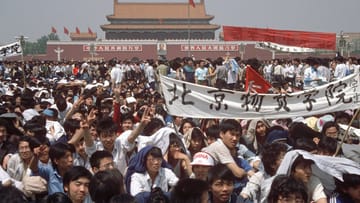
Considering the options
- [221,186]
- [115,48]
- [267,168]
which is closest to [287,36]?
[267,168]

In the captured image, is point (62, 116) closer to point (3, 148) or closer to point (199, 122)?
point (199, 122)

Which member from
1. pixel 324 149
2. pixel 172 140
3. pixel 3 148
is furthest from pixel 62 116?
pixel 324 149

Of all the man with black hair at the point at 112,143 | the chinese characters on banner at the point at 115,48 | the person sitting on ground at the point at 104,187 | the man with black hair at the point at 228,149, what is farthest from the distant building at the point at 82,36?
the person sitting on ground at the point at 104,187

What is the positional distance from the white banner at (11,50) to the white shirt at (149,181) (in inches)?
402

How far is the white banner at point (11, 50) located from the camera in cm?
1328

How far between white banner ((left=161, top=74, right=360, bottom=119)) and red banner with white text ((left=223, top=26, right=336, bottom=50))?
7199 millimetres

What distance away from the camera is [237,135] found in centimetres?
424

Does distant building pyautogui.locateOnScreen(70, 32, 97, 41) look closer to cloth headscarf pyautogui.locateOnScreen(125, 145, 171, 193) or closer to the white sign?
the white sign

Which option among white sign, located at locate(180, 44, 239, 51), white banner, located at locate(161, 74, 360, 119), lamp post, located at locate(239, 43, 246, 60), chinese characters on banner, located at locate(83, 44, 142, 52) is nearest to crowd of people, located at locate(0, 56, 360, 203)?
white banner, located at locate(161, 74, 360, 119)

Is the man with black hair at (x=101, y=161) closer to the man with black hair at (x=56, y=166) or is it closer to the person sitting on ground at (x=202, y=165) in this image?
the man with black hair at (x=56, y=166)

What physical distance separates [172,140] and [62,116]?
289 cm

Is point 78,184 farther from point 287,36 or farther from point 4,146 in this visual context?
point 287,36

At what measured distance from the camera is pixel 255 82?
6.07 m

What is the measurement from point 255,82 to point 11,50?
882 cm
